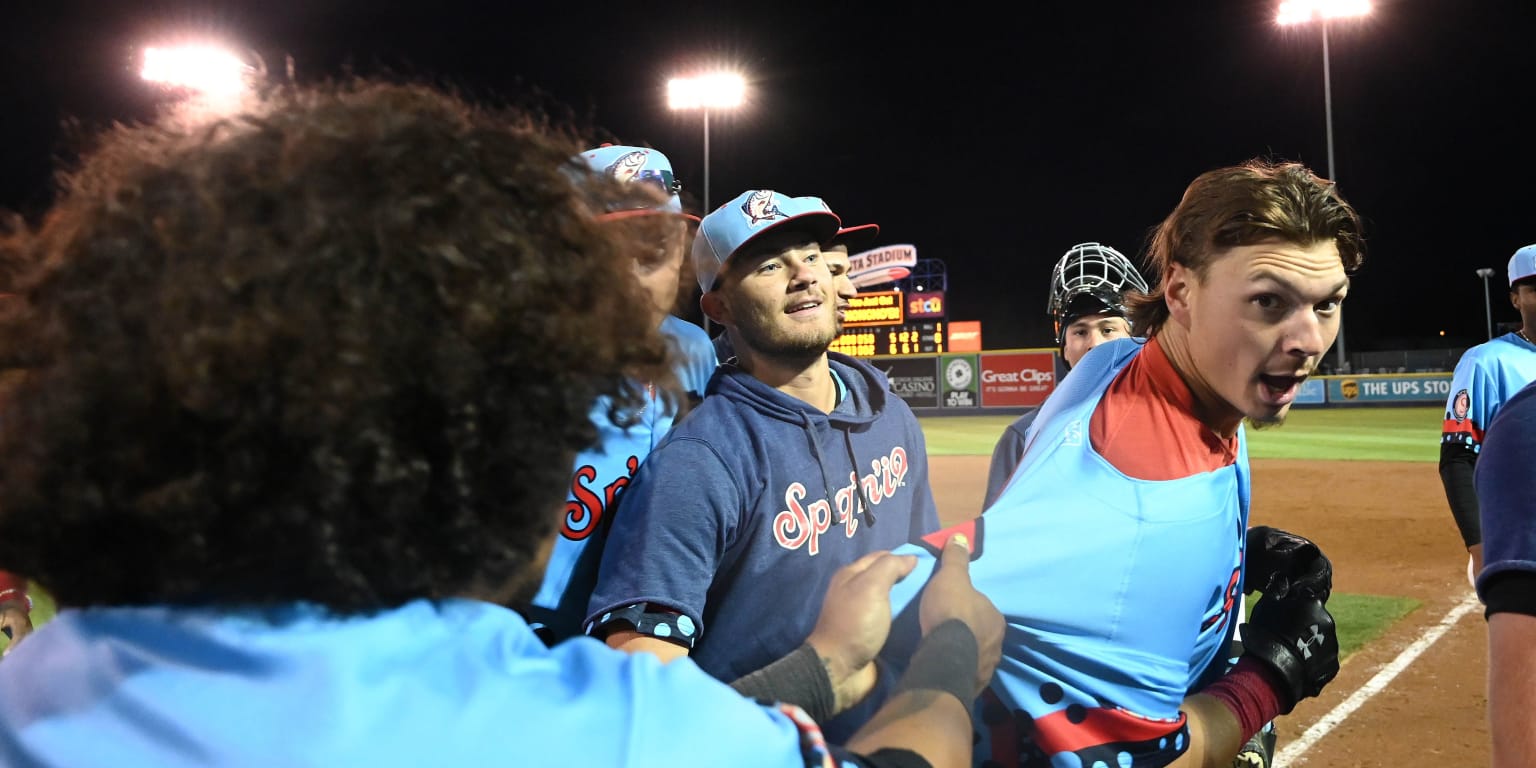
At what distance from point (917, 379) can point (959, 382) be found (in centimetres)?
119

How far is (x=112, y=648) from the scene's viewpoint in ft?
2.43

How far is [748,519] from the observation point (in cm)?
180

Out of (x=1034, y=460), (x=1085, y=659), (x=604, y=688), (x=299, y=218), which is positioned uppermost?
(x=299, y=218)

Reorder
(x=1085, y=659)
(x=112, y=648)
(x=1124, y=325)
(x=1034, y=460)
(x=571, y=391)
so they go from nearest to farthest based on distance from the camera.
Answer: (x=112, y=648)
(x=571, y=391)
(x=1085, y=659)
(x=1034, y=460)
(x=1124, y=325)

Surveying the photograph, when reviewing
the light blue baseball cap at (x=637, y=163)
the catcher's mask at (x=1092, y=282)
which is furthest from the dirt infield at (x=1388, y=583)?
the light blue baseball cap at (x=637, y=163)

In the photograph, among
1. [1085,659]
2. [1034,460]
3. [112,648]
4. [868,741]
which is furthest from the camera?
[1034,460]

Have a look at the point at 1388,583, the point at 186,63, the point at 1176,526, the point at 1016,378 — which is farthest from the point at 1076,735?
the point at 1016,378

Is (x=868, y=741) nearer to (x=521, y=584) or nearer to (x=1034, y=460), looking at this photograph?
(x=521, y=584)

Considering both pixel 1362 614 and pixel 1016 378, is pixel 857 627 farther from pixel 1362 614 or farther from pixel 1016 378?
pixel 1016 378

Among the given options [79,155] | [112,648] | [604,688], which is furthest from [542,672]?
[79,155]

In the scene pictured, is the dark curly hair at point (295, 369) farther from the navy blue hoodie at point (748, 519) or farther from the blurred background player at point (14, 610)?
the blurred background player at point (14, 610)

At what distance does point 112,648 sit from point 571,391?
1.36 ft

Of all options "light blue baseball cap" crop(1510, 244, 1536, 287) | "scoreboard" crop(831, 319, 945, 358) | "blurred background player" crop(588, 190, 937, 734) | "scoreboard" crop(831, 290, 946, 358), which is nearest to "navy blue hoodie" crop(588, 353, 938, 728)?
"blurred background player" crop(588, 190, 937, 734)

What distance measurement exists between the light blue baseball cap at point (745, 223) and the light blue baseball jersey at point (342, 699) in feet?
4.70
